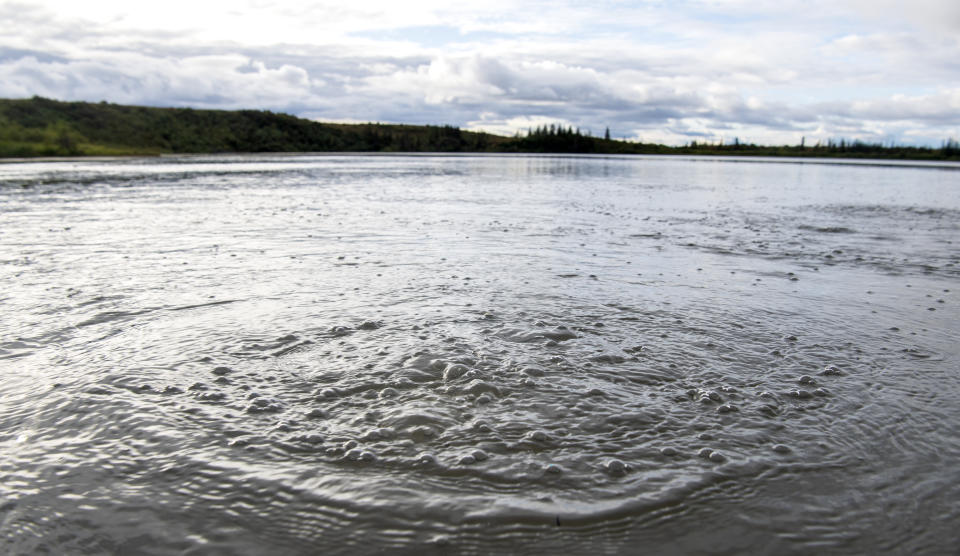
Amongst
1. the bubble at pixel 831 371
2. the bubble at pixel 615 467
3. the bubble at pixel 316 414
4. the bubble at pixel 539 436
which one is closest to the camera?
the bubble at pixel 615 467

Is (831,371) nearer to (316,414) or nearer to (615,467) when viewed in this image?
(615,467)

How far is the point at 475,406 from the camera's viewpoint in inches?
209

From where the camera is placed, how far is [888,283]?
10.7m

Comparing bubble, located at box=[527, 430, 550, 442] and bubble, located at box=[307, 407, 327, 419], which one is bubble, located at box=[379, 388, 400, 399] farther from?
bubble, located at box=[527, 430, 550, 442]

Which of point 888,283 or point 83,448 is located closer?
point 83,448

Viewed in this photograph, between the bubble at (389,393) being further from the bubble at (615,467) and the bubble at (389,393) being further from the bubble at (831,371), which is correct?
the bubble at (831,371)

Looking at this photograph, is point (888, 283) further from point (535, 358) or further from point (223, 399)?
point (223, 399)

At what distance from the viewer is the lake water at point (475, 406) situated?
3680 millimetres

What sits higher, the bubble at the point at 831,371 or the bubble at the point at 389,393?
the bubble at the point at 831,371

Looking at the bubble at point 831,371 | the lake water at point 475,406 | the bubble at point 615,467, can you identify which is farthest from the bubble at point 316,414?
the bubble at point 831,371

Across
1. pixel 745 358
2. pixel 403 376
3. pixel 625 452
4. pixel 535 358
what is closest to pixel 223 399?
pixel 403 376

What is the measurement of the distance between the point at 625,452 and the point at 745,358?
2806 millimetres

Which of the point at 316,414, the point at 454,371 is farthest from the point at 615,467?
the point at 316,414

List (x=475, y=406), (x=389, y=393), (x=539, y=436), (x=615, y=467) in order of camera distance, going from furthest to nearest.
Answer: (x=389, y=393) < (x=475, y=406) < (x=539, y=436) < (x=615, y=467)
